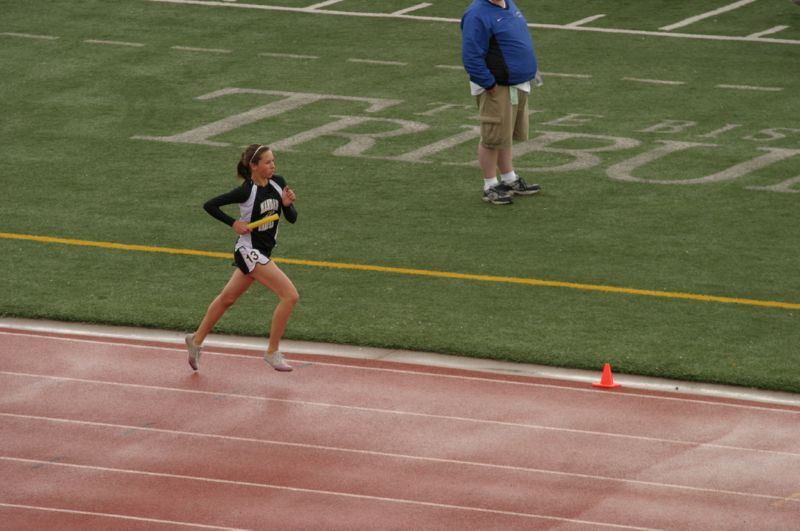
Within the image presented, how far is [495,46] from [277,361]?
5551 millimetres

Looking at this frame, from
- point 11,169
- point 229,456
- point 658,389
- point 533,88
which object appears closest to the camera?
point 229,456

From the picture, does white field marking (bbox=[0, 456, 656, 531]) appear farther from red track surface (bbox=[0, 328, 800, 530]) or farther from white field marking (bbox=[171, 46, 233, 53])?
white field marking (bbox=[171, 46, 233, 53])

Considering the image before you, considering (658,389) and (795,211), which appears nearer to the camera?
(658,389)

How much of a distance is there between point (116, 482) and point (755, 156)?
9.96 metres

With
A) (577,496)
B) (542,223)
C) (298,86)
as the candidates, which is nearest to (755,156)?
(542,223)

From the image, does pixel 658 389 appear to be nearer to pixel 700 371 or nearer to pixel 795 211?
pixel 700 371

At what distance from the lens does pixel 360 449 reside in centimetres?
1050

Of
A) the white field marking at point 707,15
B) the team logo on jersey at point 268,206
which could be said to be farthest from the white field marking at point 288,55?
the team logo on jersey at point 268,206

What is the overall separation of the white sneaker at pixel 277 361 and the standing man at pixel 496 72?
5.05 meters

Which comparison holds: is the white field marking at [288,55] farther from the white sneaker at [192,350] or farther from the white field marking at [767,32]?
the white sneaker at [192,350]

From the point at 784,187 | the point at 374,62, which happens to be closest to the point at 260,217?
the point at 784,187

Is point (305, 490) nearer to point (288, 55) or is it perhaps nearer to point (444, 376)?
point (444, 376)

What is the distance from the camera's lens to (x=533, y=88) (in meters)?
21.1

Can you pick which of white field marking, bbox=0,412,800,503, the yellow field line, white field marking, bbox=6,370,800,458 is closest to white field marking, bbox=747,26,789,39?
the yellow field line
